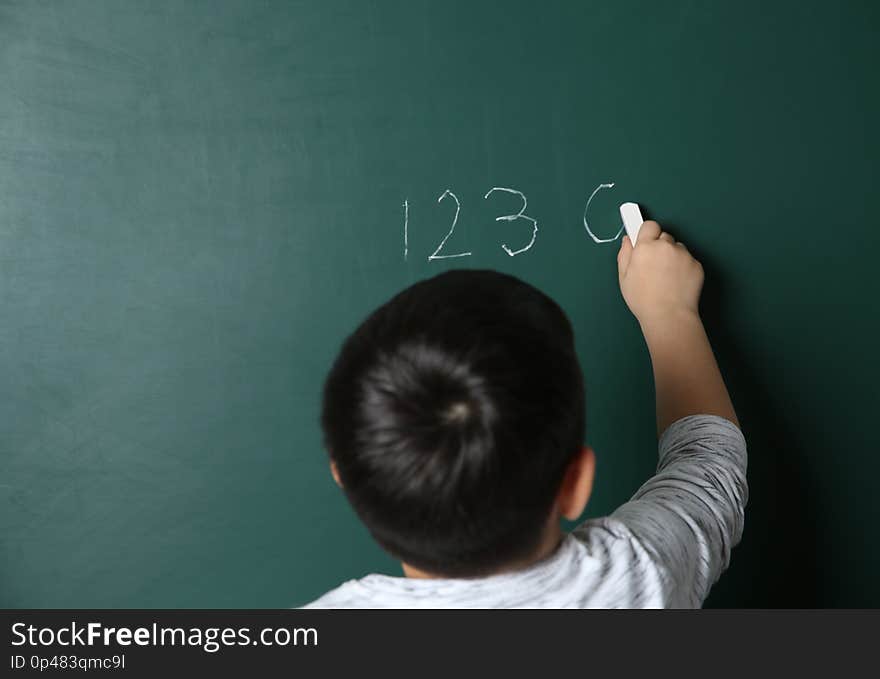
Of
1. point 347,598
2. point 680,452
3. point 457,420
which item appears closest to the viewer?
point 457,420

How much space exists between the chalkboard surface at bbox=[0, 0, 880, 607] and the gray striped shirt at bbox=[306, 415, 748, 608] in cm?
17

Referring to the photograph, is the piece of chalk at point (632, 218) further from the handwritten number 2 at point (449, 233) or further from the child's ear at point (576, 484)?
the child's ear at point (576, 484)

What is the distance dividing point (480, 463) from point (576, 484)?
0.11 metres

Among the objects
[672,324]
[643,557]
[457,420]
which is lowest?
[643,557]

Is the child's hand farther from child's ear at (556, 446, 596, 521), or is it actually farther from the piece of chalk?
child's ear at (556, 446, 596, 521)

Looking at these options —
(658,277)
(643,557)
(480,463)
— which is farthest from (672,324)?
(480,463)

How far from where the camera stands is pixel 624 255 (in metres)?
0.82

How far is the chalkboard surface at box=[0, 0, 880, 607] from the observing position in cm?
77

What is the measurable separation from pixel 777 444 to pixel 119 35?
85cm

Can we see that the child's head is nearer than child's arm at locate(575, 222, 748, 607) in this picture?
Yes

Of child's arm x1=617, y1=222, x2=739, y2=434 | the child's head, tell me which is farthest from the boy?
child's arm x1=617, y1=222, x2=739, y2=434

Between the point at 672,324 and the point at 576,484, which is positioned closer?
the point at 576,484

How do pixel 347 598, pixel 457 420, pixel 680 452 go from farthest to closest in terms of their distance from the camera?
pixel 680 452 < pixel 347 598 < pixel 457 420

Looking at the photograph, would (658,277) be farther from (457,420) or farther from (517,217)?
(457,420)
